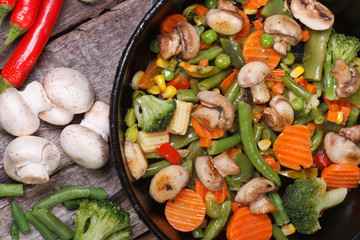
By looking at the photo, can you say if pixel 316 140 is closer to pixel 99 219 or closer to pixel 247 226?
pixel 247 226

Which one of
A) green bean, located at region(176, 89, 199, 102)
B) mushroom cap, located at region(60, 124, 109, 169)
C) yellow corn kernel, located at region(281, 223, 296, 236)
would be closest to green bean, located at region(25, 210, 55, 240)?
mushroom cap, located at region(60, 124, 109, 169)

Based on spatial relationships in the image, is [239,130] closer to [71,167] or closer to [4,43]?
[71,167]

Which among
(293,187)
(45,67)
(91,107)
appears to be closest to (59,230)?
(91,107)

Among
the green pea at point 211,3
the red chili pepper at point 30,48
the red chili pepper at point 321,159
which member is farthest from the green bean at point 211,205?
the red chili pepper at point 30,48

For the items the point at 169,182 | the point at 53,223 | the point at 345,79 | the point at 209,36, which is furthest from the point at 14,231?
the point at 345,79

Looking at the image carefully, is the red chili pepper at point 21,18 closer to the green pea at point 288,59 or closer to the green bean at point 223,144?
the green bean at point 223,144
